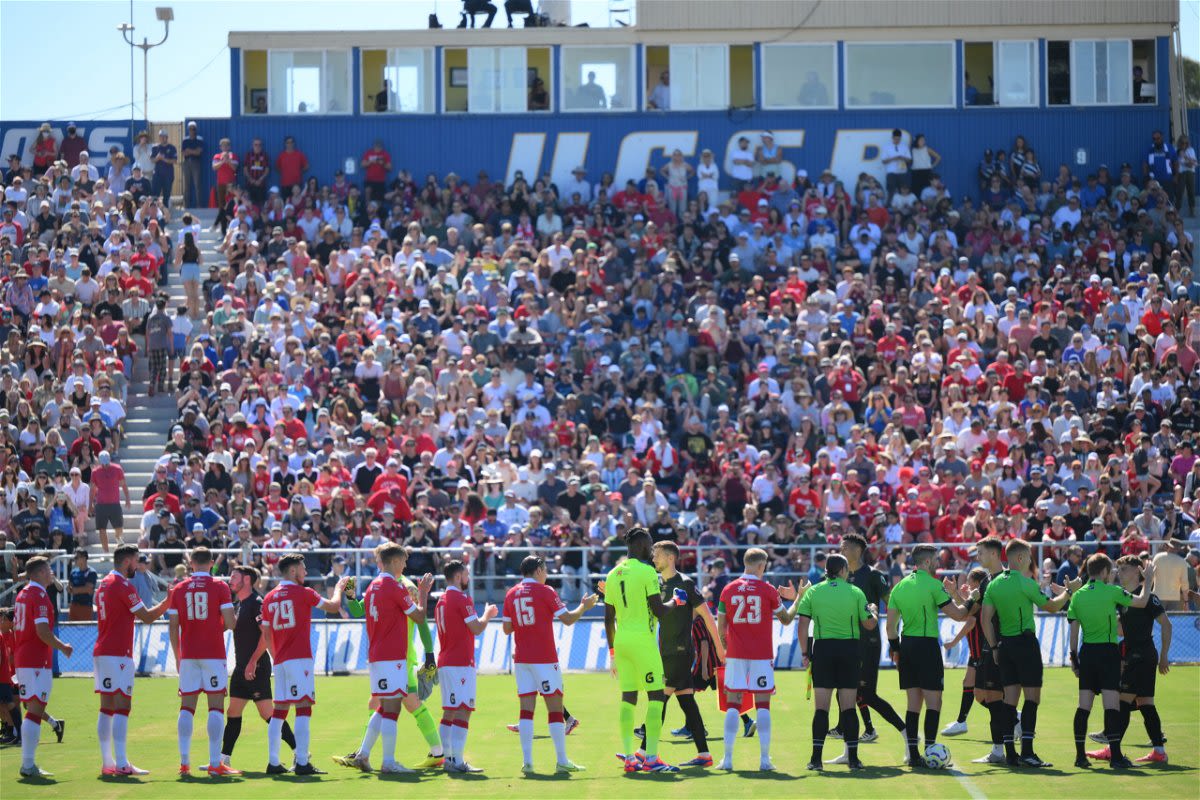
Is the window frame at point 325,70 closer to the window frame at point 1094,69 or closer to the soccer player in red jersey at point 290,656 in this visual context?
the window frame at point 1094,69

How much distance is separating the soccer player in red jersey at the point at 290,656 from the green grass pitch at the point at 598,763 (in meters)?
0.31

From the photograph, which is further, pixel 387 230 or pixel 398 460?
pixel 387 230

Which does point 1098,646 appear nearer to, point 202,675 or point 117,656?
point 202,675

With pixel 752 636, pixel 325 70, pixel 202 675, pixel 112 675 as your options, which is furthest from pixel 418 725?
pixel 325 70

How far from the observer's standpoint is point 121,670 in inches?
599

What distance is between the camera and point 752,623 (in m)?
15.1

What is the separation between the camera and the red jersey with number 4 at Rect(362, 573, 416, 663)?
592 inches

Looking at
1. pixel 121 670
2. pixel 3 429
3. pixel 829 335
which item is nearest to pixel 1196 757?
pixel 121 670

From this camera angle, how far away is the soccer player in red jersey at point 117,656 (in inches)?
590

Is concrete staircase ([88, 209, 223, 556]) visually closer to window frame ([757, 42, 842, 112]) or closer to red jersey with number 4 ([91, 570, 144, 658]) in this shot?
red jersey with number 4 ([91, 570, 144, 658])

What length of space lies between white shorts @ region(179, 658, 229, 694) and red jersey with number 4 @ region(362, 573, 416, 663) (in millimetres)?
1522

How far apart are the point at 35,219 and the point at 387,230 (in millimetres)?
7650

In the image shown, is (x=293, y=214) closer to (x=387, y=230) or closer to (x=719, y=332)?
(x=387, y=230)

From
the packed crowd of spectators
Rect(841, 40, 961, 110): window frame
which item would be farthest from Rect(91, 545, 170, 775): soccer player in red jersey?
Rect(841, 40, 961, 110): window frame
